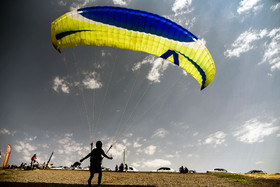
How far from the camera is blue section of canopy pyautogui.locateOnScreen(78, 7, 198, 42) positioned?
9297 mm

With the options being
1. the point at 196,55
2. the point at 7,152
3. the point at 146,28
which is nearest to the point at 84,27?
the point at 146,28

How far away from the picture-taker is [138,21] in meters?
9.53

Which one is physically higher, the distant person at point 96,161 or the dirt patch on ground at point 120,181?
the distant person at point 96,161

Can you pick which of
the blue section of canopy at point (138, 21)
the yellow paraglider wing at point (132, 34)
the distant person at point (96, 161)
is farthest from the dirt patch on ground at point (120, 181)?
the blue section of canopy at point (138, 21)

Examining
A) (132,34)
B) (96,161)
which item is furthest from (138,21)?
(96,161)

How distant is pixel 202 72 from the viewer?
11.1 meters

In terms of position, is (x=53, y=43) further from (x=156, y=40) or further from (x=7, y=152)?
(x=7, y=152)

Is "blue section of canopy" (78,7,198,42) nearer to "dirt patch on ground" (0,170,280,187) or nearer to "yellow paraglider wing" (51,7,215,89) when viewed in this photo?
"yellow paraglider wing" (51,7,215,89)

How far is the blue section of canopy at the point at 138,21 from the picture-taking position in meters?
9.30

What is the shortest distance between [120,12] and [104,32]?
5.38 feet

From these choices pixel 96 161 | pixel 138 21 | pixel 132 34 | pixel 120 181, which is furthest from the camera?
pixel 132 34

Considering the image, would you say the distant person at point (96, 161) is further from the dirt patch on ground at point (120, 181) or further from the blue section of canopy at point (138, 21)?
the blue section of canopy at point (138, 21)

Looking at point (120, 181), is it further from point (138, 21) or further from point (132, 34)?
point (138, 21)

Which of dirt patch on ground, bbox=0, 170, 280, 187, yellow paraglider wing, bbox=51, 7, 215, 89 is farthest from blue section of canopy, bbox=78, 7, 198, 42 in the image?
dirt patch on ground, bbox=0, 170, 280, 187
